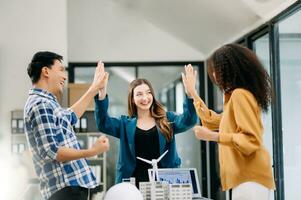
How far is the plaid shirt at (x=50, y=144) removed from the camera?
1939 millimetres

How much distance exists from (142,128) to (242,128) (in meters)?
1.00

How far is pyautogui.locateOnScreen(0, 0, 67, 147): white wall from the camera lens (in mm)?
5867

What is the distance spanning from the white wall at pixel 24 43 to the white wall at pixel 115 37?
0.78m

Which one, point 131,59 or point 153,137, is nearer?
point 153,137

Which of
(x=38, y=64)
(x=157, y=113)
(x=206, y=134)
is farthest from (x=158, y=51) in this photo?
(x=206, y=134)

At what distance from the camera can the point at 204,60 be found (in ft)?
22.5

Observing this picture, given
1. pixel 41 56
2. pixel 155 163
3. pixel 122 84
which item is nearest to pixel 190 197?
pixel 155 163

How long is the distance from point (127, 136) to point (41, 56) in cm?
88

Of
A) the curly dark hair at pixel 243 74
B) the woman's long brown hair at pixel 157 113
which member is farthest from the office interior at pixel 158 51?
the curly dark hair at pixel 243 74

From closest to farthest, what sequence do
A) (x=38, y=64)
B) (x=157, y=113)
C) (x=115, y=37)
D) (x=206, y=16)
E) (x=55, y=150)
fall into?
1. (x=55, y=150)
2. (x=38, y=64)
3. (x=157, y=113)
4. (x=206, y=16)
5. (x=115, y=37)

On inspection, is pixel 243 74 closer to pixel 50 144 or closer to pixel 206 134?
pixel 206 134

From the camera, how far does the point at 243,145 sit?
1976 millimetres

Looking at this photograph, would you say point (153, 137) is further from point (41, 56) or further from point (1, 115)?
point (1, 115)

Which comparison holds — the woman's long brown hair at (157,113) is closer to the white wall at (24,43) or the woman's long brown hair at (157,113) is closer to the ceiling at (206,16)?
the ceiling at (206,16)
